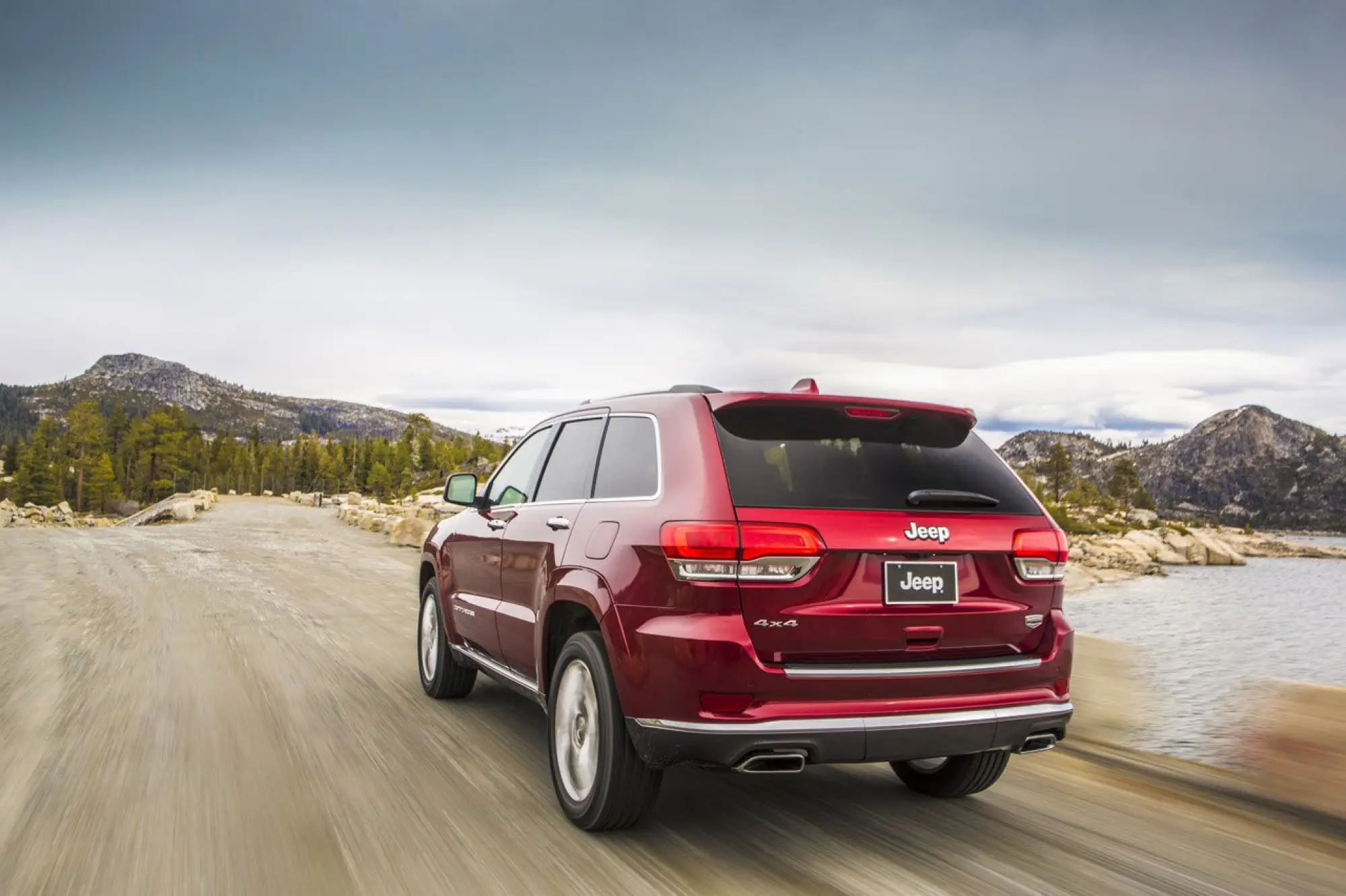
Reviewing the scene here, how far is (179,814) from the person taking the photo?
13.3 ft

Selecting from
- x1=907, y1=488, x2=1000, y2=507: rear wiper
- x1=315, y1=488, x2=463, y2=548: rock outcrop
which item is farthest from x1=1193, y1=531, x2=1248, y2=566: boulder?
x1=907, y1=488, x2=1000, y2=507: rear wiper

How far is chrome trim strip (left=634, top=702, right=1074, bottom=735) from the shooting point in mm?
3402

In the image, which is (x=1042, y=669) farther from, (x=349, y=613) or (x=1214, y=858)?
(x=349, y=613)

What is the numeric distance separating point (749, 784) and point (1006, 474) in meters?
1.95

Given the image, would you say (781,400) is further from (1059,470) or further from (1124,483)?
(1124,483)

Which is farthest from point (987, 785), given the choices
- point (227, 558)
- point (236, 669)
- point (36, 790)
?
point (227, 558)

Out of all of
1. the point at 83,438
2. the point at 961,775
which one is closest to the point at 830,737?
the point at 961,775

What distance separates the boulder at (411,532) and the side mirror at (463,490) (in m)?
17.0

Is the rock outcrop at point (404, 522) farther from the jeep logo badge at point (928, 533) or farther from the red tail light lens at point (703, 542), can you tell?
the jeep logo badge at point (928, 533)

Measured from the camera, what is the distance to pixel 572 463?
16.5 ft

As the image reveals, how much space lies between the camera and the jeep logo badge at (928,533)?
12.0 feet

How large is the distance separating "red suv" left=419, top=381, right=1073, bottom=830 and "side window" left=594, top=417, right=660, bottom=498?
0.01 meters

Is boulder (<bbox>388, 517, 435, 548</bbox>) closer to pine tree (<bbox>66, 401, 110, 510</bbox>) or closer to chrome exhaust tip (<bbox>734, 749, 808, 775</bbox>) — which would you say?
chrome exhaust tip (<bbox>734, 749, 808, 775</bbox>)

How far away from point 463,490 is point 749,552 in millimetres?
3061
